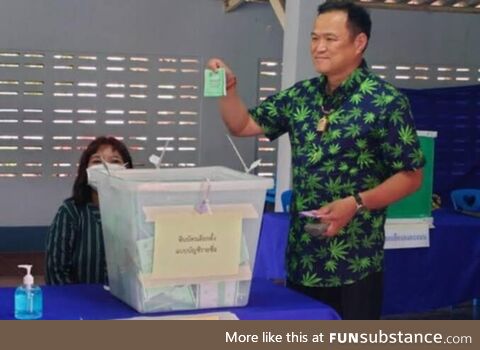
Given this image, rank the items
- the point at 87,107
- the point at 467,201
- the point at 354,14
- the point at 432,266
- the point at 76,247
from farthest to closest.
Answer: the point at 87,107 < the point at 467,201 < the point at 432,266 < the point at 76,247 < the point at 354,14

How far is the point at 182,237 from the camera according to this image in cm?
195

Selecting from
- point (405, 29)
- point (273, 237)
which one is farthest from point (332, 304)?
point (405, 29)

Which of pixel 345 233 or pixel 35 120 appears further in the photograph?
pixel 35 120

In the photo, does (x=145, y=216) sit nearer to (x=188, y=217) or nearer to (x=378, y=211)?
(x=188, y=217)

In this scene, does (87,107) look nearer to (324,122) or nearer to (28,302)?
(324,122)

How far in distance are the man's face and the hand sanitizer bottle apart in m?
0.96

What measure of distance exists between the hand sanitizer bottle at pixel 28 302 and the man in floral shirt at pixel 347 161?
2.43 feet

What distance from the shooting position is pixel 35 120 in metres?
8.14

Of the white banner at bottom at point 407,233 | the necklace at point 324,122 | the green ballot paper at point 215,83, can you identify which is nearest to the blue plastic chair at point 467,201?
the white banner at bottom at point 407,233

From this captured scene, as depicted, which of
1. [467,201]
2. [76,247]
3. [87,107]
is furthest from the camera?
[87,107]

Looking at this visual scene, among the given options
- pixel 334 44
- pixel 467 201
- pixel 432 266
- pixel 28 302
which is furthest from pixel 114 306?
pixel 467 201

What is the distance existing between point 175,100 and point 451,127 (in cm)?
275

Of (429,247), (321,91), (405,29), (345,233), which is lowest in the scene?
(429,247)

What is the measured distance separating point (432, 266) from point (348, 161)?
109 inches
